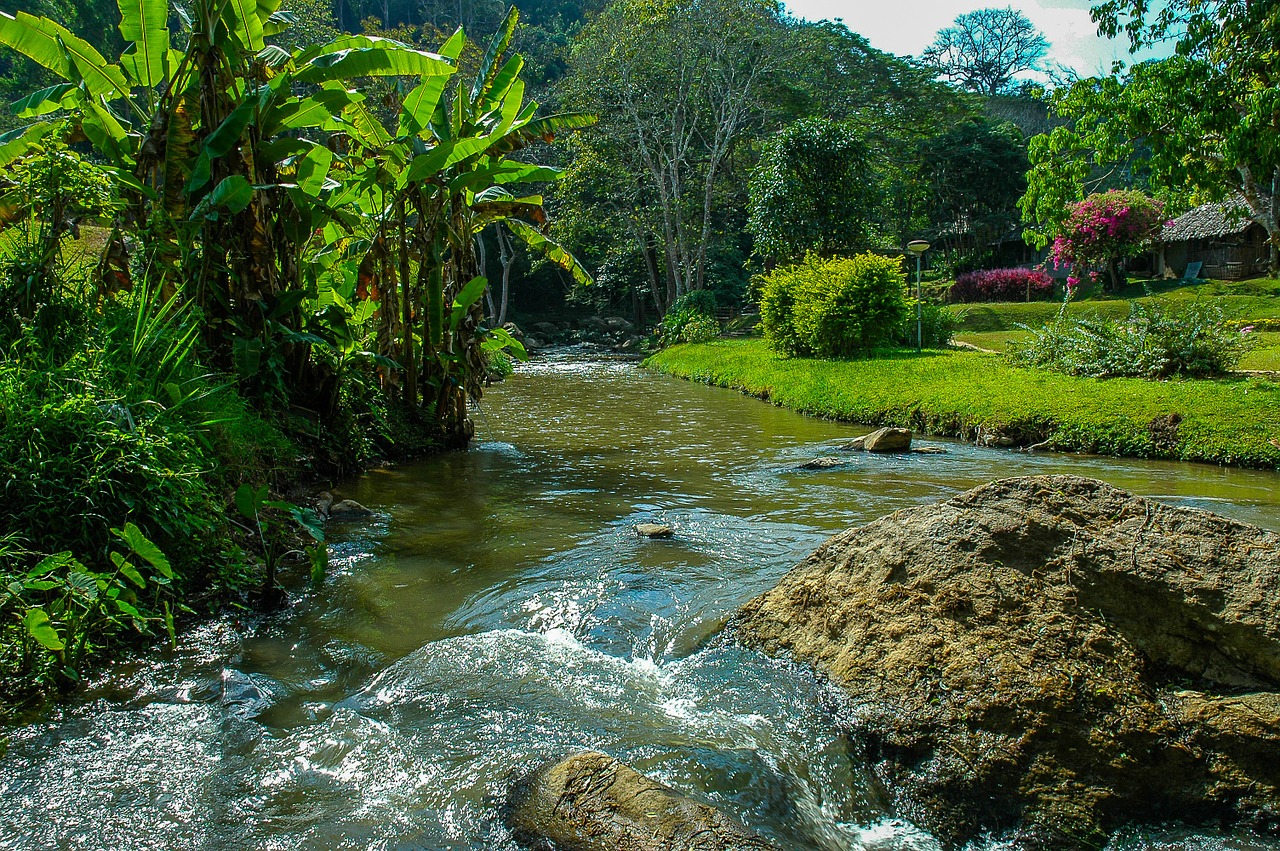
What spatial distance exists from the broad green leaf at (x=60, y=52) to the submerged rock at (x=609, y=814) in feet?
22.9

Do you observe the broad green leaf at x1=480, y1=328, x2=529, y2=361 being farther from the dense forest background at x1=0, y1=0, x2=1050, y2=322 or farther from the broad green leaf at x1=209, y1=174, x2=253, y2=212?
the dense forest background at x1=0, y1=0, x2=1050, y2=322

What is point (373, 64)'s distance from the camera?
7.72 m

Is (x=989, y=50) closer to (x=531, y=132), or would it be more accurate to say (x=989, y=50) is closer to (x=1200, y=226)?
(x=1200, y=226)

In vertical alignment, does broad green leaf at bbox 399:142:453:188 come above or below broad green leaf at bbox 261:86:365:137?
below

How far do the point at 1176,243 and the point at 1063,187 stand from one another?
2677cm

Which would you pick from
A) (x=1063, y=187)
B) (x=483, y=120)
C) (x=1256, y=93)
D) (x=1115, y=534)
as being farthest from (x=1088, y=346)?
(x=1115, y=534)

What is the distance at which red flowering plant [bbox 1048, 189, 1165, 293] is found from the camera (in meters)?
32.1

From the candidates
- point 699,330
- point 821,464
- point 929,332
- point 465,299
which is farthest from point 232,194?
point 699,330

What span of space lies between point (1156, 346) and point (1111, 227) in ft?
73.5

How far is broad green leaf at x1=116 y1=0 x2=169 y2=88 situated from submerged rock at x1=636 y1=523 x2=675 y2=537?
5.95 m

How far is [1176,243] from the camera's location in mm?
35156

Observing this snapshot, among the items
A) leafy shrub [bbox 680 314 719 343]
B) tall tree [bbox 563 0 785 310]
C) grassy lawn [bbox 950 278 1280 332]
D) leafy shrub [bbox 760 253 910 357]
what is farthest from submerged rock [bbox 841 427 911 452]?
tall tree [bbox 563 0 785 310]

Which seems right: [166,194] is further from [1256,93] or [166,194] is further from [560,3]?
[560,3]

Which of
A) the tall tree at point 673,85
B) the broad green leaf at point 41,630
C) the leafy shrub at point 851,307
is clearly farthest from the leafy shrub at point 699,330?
the broad green leaf at point 41,630
